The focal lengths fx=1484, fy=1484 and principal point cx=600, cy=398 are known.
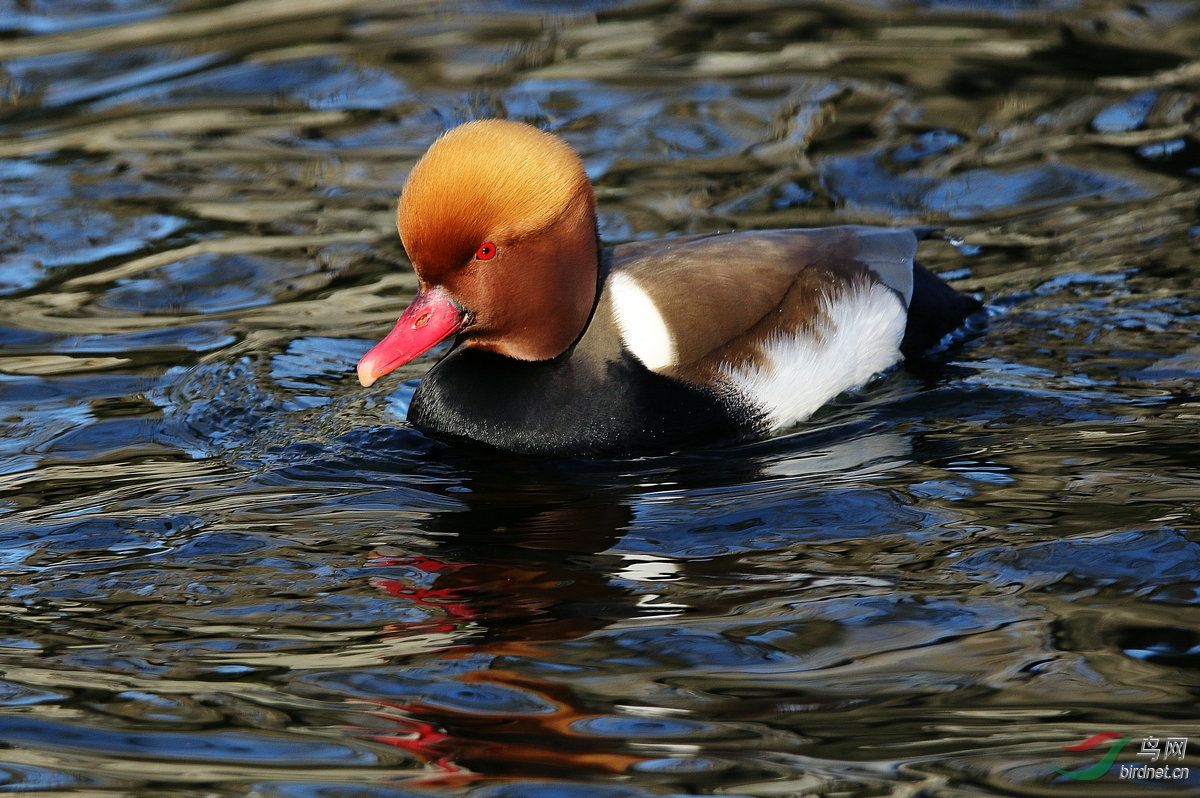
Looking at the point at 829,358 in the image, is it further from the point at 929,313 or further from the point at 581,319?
the point at 581,319

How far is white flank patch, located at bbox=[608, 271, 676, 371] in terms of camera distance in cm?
515

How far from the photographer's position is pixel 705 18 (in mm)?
10125

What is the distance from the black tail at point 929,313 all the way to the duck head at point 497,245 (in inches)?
59.5

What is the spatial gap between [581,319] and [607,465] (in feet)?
1.74

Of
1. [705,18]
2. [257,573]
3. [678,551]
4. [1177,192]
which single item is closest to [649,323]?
[678,551]

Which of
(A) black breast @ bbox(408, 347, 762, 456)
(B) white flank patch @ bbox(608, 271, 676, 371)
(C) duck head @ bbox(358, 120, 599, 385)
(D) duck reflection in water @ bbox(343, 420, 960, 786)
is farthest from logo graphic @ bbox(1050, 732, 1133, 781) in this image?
(C) duck head @ bbox(358, 120, 599, 385)

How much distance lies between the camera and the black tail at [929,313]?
6012mm

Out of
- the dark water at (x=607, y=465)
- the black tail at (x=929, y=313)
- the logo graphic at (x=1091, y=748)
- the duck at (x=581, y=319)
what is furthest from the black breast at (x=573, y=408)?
the logo graphic at (x=1091, y=748)

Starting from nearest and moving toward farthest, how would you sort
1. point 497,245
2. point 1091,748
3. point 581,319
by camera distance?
point 1091,748 < point 497,245 < point 581,319

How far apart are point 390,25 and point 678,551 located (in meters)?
7.02

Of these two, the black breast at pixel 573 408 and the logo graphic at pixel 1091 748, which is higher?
the black breast at pixel 573 408

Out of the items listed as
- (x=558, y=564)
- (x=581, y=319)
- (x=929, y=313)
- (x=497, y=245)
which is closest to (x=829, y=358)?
(x=929, y=313)

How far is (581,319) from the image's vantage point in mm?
5180

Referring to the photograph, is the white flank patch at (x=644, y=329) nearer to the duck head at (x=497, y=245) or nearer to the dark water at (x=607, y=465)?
the duck head at (x=497, y=245)
